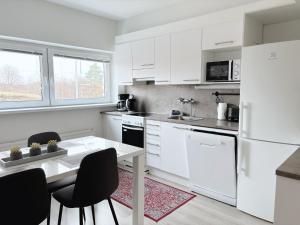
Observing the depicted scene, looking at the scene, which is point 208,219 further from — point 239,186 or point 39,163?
point 39,163

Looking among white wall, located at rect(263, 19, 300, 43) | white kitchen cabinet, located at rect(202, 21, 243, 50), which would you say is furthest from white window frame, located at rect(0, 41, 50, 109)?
white wall, located at rect(263, 19, 300, 43)

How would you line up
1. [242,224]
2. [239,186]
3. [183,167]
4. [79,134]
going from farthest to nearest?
1. [79,134]
2. [183,167]
3. [239,186]
4. [242,224]

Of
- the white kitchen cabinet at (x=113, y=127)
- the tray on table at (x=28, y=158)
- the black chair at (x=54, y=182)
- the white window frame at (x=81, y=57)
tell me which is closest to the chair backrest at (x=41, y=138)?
the black chair at (x=54, y=182)

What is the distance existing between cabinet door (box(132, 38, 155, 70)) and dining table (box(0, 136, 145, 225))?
165 centimetres

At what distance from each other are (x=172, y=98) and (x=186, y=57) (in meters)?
0.81

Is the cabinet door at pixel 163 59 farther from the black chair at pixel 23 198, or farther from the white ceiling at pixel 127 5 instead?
the black chair at pixel 23 198

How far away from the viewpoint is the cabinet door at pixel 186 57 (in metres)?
2.81

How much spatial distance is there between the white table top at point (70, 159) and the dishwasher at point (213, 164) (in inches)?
36.7

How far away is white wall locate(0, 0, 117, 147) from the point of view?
9.18ft

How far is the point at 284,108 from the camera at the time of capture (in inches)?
77.4

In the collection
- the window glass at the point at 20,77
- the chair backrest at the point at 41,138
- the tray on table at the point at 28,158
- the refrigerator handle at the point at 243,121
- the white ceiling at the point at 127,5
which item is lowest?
the tray on table at the point at 28,158

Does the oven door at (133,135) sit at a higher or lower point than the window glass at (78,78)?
lower

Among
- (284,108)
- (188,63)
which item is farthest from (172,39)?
(284,108)

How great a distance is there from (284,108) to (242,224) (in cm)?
118
